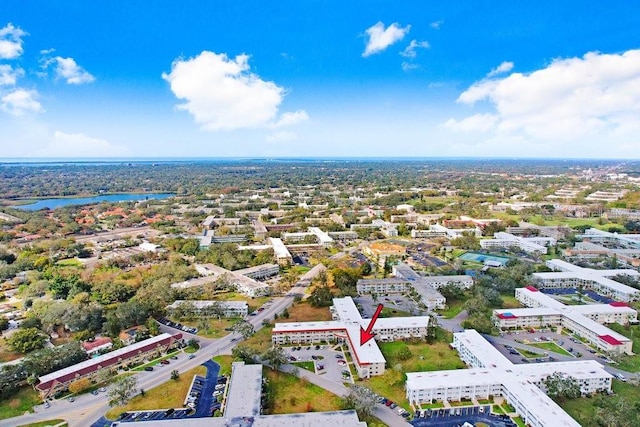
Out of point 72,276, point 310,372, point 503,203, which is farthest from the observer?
point 503,203

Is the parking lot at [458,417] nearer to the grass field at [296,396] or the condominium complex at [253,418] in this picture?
the condominium complex at [253,418]

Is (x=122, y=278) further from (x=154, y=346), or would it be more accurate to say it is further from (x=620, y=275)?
(x=620, y=275)

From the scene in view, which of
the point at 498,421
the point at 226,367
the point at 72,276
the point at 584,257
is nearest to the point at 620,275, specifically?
the point at 584,257

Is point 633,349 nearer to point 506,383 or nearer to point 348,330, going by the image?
point 506,383

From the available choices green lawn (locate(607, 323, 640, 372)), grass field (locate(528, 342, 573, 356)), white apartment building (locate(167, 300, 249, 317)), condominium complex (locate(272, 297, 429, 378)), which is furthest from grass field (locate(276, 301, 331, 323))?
green lawn (locate(607, 323, 640, 372))

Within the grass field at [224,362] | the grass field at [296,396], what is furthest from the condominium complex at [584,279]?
the grass field at [224,362]

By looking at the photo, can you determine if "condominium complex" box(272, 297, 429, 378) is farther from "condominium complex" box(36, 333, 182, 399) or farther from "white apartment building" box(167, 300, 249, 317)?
"condominium complex" box(36, 333, 182, 399)
